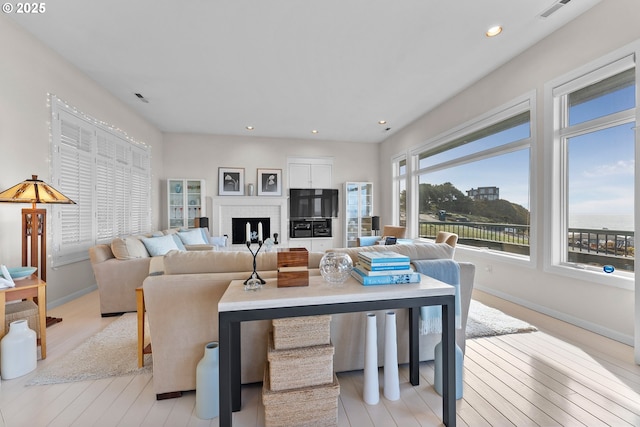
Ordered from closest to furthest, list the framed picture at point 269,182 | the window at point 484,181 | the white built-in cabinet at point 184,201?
the window at point 484,181 → the white built-in cabinet at point 184,201 → the framed picture at point 269,182

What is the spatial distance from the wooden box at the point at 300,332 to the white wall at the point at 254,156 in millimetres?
5530

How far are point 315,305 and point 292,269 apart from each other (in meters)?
0.27

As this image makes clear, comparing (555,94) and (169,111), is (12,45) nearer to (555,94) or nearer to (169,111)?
(169,111)

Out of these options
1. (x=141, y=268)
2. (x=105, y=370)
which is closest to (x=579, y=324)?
(x=105, y=370)

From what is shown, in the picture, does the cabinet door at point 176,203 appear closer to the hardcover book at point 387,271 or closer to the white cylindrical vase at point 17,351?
the white cylindrical vase at point 17,351

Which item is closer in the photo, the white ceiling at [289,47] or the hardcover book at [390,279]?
the hardcover book at [390,279]

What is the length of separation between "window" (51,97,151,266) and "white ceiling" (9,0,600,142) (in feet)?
1.76

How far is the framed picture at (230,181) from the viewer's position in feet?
21.6

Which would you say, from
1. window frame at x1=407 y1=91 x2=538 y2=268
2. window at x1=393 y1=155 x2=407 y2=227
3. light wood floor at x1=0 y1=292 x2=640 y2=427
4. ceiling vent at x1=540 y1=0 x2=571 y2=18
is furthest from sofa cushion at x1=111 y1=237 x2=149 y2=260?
window at x1=393 y1=155 x2=407 y2=227

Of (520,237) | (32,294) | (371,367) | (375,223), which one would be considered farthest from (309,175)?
(371,367)

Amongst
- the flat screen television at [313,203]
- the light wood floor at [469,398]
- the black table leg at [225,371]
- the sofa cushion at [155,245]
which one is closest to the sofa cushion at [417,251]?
the light wood floor at [469,398]

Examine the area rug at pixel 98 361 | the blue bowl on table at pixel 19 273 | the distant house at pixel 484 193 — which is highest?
the distant house at pixel 484 193

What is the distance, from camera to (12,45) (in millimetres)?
2715

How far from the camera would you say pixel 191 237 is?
4.82 meters
